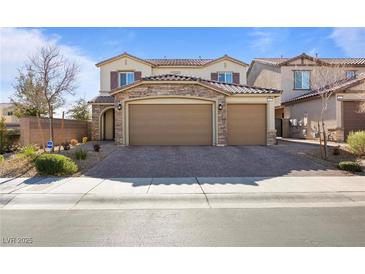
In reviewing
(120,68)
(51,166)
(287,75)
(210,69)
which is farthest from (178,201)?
(287,75)

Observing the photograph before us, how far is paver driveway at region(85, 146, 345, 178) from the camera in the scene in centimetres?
977

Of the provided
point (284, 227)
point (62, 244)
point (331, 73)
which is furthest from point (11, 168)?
point (331, 73)

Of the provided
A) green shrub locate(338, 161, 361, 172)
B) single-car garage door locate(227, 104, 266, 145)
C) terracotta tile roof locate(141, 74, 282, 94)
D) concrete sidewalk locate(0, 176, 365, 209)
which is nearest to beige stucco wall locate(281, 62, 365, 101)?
terracotta tile roof locate(141, 74, 282, 94)

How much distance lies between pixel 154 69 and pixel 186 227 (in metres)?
20.0

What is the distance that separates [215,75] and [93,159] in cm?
1527

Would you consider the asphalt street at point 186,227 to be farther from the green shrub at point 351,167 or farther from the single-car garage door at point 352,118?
the single-car garage door at point 352,118

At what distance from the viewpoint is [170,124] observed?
16.4 meters

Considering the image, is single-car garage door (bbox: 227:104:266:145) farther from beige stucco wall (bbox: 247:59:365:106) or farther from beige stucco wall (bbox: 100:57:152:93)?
beige stucco wall (bbox: 247:59:365:106)

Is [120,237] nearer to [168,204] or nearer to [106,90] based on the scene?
[168,204]

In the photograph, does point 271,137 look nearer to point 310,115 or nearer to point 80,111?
point 310,115

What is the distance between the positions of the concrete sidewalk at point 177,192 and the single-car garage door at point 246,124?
798 cm

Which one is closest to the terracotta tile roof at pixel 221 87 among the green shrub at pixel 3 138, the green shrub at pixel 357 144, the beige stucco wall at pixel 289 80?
the green shrub at pixel 357 144

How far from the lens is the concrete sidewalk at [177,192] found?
21.8ft

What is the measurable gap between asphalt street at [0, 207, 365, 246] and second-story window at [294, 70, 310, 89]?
69.2 ft
